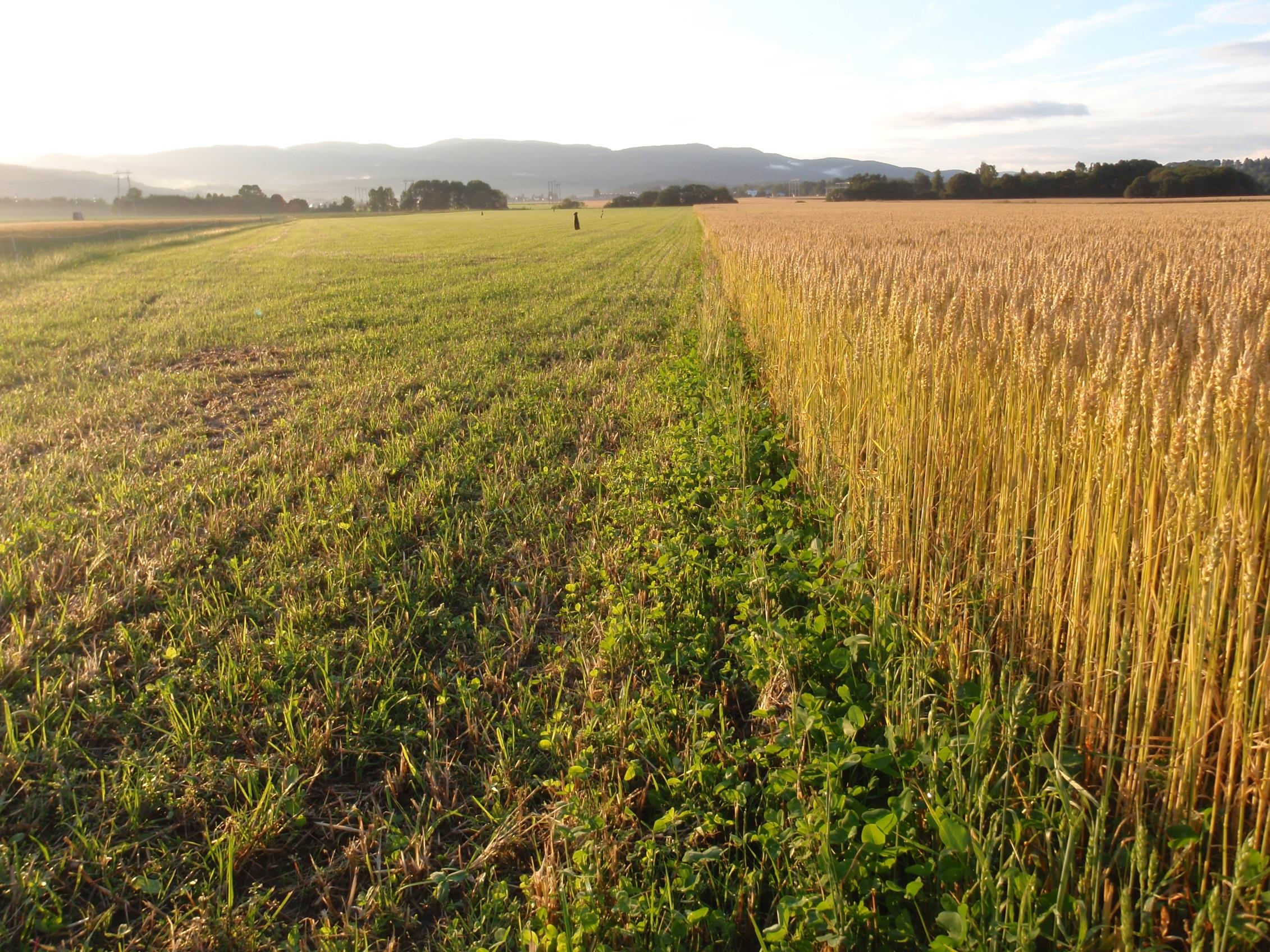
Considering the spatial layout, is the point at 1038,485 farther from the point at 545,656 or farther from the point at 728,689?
the point at 545,656

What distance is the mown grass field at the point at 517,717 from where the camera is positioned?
1840 mm

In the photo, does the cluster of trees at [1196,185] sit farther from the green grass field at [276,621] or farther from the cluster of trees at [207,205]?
the cluster of trees at [207,205]

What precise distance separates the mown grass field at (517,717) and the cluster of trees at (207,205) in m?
118

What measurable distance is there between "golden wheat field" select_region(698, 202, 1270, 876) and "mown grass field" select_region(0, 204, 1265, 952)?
Answer: 12 centimetres

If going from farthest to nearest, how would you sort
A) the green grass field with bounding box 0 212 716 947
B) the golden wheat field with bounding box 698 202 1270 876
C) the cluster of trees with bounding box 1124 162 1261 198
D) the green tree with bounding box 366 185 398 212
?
the green tree with bounding box 366 185 398 212 → the cluster of trees with bounding box 1124 162 1261 198 → the green grass field with bounding box 0 212 716 947 → the golden wheat field with bounding box 698 202 1270 876

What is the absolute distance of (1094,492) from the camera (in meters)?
2.22

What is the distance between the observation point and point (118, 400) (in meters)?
6.96

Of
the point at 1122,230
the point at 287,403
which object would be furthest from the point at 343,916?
the point at 1122,230

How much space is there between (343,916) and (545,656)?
1.31 m

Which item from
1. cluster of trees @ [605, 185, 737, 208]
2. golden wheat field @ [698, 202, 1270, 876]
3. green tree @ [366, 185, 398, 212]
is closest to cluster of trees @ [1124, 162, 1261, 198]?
cluster of trees @ [605, 185, 737, 208]

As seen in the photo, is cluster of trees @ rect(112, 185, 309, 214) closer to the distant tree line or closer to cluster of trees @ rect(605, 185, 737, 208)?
the distant tree line

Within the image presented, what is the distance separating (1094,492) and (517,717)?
6.81ft

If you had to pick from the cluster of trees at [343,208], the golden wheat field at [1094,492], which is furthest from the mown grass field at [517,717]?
the cluster of trees at [343,208]

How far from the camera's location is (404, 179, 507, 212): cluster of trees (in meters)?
124
